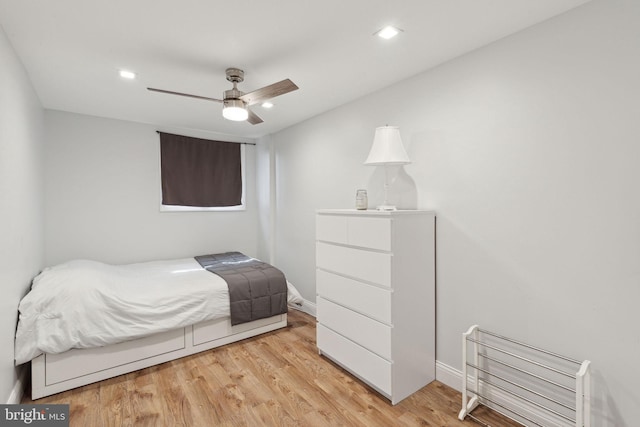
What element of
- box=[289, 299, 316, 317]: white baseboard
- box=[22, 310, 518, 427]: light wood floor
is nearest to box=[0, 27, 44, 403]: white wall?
box=[22, 310, 518, 427]: light wood floor

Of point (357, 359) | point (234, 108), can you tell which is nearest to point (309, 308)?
point (357, 359)

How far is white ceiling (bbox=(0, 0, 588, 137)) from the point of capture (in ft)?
5.32

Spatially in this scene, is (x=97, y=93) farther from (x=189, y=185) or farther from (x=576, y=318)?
(x=576, y=318)

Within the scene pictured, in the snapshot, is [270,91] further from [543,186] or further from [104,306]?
[104,306]

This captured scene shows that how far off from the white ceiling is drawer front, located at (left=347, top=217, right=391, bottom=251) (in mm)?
1186

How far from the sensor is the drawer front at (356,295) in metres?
2.10

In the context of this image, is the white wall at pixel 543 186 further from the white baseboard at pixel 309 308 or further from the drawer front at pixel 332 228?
the white baseboard at pixel 309 308

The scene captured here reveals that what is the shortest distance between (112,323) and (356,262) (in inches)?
77.0

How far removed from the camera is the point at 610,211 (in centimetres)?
155

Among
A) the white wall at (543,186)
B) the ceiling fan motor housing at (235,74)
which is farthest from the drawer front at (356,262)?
the ceiling fan motor housing at (235,74)

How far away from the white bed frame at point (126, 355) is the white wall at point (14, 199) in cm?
16

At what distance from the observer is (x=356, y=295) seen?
2.32 metres

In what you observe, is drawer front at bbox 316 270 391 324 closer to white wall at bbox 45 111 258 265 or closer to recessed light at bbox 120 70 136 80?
recessed light at bbox 120 70 136 80

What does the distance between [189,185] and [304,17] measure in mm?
3175
